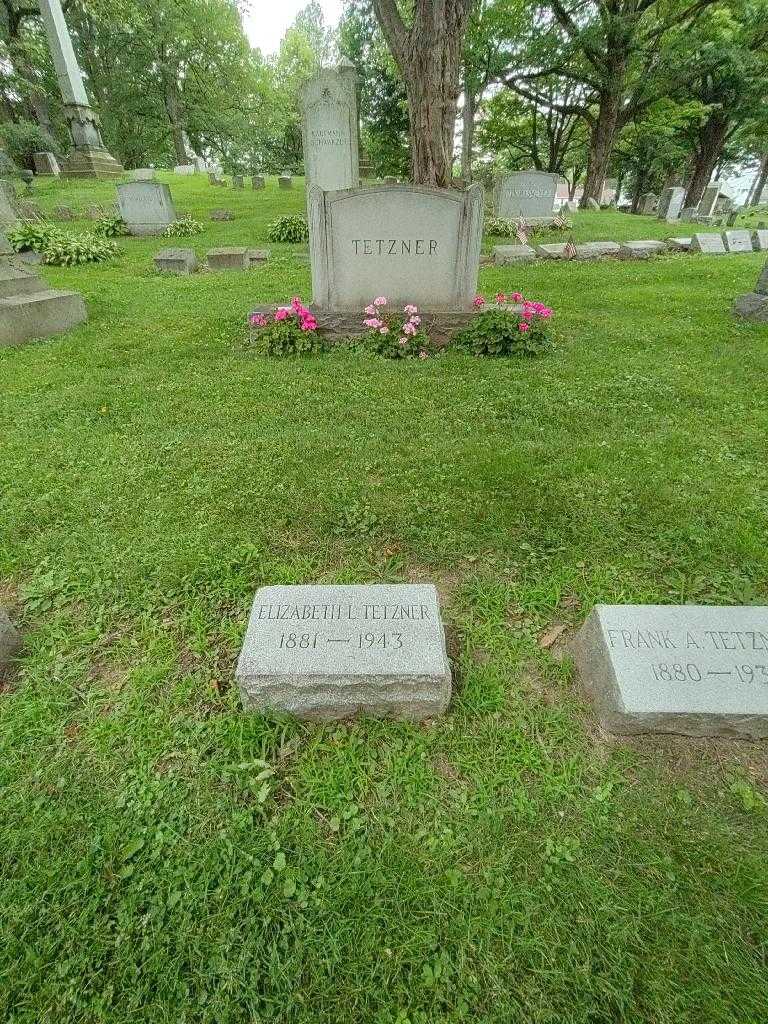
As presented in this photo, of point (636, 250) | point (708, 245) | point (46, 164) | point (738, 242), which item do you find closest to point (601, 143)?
point (738, 242)

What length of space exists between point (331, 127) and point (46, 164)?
15654 mm

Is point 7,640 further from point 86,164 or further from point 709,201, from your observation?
point 709,201

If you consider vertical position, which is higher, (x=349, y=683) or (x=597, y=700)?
(x=349, y=683)

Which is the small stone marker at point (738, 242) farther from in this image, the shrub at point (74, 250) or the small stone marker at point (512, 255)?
the shrub at point (74, 250)

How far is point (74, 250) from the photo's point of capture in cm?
973

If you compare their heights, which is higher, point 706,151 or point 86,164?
point 706,151

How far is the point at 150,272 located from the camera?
9.38 m

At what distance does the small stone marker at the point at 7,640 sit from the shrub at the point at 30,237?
10.4 m

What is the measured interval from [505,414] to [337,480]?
170 centimetres

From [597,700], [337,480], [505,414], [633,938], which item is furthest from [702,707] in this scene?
[505,414]

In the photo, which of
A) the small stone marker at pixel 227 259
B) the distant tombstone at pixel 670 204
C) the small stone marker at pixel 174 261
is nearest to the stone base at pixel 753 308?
the small stone marker at pixel 227 259

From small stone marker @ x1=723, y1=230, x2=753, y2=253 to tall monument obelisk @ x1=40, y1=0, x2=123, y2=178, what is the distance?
67.3 feet

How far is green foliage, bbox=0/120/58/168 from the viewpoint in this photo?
1833 cm

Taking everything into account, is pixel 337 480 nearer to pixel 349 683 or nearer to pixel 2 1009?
pixel 349 683
